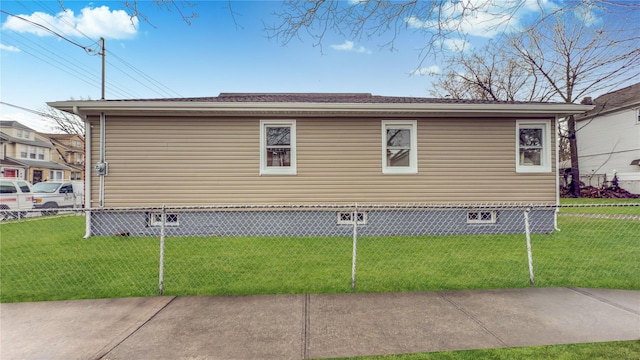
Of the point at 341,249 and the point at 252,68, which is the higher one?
the point at 252,68

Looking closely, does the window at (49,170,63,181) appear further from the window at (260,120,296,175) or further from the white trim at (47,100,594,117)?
the window at (260,120,296,175)

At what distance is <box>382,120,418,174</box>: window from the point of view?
295 inches

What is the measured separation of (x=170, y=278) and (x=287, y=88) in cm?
1022

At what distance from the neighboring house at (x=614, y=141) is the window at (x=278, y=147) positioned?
18647 millimetres

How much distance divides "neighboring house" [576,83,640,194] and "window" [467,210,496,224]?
48.2 feet

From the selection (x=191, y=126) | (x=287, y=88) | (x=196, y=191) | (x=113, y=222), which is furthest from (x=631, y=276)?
(x=287, y=88)

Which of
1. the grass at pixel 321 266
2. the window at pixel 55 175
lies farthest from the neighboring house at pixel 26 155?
the grass at pixel 321 266

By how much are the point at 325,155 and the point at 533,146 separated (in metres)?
5.49

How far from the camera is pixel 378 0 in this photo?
9.74 ft

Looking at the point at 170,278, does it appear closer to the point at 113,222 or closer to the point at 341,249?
the point at 341,249

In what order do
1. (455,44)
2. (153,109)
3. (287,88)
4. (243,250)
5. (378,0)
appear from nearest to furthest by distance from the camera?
1. (378,0)
2. (455,44)
3. (243,250)
4. (153,109)
5. (287,88)

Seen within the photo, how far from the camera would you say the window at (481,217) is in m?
7.59

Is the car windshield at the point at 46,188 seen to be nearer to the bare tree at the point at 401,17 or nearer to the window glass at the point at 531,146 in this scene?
the bare tree at the point at 401,17

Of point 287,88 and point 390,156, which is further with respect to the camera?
point 287,88
